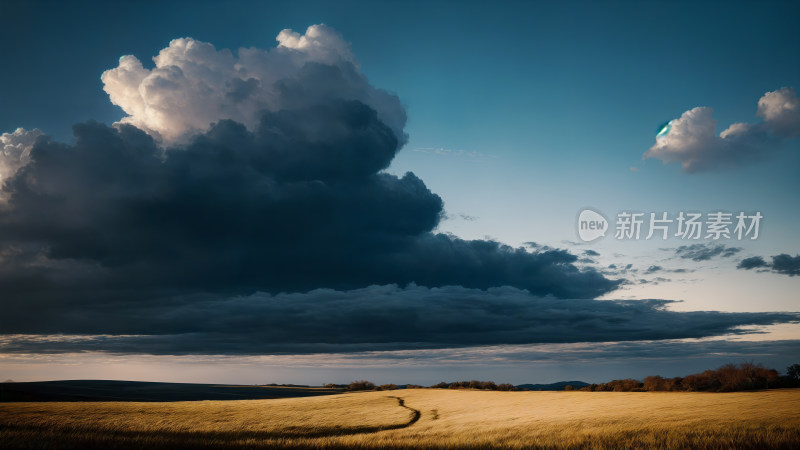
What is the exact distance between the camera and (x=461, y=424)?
1884 inches

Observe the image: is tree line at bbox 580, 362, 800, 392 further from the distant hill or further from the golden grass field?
the distant hill

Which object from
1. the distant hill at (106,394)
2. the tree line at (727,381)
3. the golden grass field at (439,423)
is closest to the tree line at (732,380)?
the tree line at (727,381)

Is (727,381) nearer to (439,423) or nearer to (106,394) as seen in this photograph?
(439,423)

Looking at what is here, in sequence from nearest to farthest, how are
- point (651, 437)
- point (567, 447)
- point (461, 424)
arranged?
point (567, 447) → point (651, 437) → point (461, 424)

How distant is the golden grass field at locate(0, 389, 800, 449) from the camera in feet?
103

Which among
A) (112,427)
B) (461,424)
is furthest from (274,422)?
(461,424)

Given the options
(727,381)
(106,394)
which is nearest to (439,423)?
(727,381)

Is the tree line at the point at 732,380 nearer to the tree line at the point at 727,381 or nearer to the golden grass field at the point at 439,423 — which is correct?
the tree line at the point at 727,381

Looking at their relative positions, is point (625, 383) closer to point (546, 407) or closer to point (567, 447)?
point (546, 407)

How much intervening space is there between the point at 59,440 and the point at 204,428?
15651mm

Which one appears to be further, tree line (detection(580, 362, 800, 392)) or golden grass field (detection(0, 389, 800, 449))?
tree line (detection(580, 362, 800, 392))

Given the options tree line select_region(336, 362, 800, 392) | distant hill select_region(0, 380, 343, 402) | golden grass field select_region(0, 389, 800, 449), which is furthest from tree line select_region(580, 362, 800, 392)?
distant hill select_region(0, 380, 343, 402)

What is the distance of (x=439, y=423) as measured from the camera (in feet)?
162

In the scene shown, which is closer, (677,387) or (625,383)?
(677,387)
